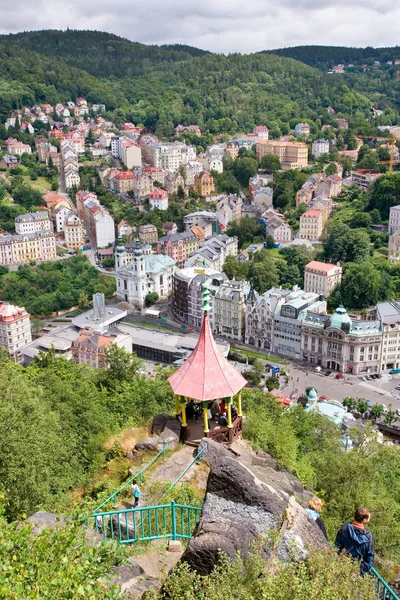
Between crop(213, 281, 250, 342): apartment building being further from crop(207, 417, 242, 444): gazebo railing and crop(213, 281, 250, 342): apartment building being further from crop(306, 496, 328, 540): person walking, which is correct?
crop(306, 496, 328, 540): person walking

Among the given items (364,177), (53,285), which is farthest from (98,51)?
(53,285)

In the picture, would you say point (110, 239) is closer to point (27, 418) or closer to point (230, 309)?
point (230, 309)

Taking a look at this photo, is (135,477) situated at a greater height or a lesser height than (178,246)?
greater

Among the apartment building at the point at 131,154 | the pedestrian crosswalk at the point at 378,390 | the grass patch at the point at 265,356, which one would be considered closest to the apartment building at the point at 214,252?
the grass patch at the point at 265,356

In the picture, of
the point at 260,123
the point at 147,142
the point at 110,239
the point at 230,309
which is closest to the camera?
the point at 230,309

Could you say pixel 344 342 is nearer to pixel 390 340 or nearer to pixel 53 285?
pixel 390 340

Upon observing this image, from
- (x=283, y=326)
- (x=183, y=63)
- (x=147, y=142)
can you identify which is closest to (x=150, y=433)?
(x=283, y=326)

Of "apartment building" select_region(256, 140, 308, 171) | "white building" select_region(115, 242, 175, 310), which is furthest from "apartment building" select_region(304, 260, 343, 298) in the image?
"apartment building" select_region(256, 140, 308, 171)
